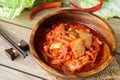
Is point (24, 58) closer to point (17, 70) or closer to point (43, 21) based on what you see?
point (17, 70)

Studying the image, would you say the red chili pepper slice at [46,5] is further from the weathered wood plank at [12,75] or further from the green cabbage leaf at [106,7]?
the weathered wood plank at [12,75]

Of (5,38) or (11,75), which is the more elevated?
(5,38)

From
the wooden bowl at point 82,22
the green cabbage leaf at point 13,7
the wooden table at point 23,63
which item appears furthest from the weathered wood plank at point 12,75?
the green cabbage leaf at point 13,7

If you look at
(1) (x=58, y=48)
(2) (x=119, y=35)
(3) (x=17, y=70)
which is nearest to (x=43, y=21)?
(1) (x=58, y=48)

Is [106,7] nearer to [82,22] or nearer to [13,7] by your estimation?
[82,22]

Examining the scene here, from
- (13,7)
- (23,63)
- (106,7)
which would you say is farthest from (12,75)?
(106,7)

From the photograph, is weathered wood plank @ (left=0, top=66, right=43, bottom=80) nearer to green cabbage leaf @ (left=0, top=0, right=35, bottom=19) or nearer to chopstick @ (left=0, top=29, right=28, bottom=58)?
chopstick @ (left=0, top=29, right=28, bottom=58)
